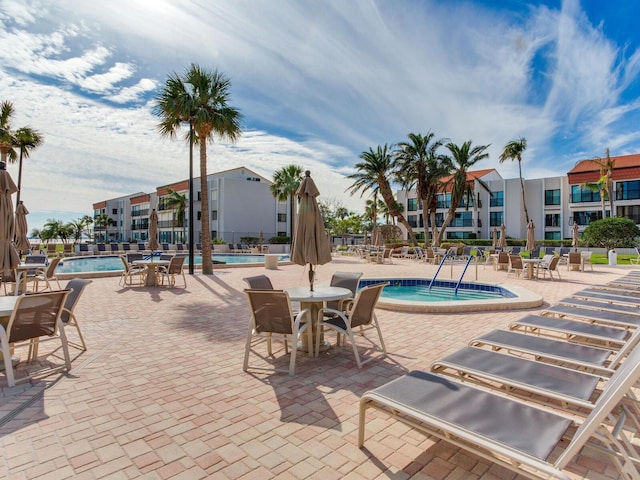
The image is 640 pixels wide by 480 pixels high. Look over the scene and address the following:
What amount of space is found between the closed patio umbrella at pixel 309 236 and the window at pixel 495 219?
4764 centimetres

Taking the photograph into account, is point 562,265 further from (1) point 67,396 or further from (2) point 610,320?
(1) point 67,396

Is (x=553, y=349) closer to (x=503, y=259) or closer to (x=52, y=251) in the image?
(x=503, y=259)

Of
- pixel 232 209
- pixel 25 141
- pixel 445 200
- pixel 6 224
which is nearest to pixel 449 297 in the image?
pixel 6 224

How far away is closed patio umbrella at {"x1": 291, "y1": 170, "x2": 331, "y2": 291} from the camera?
4.98m

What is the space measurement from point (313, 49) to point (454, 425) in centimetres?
1244

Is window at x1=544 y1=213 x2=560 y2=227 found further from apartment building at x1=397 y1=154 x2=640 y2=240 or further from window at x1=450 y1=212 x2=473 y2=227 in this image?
window at x1=450 y1=212 x2=473 y2=227

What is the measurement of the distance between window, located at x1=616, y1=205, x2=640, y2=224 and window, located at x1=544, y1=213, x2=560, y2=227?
594 centimetres

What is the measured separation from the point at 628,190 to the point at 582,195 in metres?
3.91

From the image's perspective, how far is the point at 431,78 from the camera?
13195mm

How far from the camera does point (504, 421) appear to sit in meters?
2.09

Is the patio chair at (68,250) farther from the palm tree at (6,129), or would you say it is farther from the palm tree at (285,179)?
the palm tree at (285,179)

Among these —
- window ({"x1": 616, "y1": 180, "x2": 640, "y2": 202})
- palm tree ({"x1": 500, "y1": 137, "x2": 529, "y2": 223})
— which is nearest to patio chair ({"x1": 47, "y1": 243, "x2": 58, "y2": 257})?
palm tree ({"x1": 500, "y1": 137, "x2": 529, "y2": 223})

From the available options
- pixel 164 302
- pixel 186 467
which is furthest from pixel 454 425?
pixel 164 302

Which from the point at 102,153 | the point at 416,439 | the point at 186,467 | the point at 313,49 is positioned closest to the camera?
the point at 186,467
